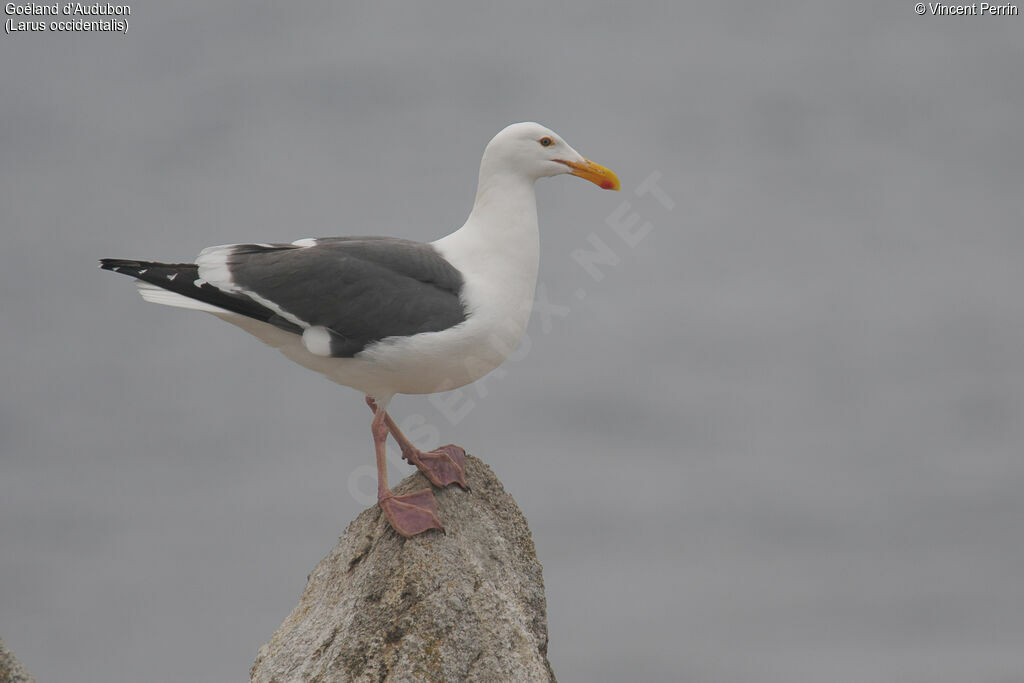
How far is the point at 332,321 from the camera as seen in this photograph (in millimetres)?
7754

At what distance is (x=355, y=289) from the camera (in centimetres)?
781

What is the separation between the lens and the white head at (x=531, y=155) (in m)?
8.39

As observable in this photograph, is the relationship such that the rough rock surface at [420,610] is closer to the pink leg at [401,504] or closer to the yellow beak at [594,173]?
the pink leg at [401,504]

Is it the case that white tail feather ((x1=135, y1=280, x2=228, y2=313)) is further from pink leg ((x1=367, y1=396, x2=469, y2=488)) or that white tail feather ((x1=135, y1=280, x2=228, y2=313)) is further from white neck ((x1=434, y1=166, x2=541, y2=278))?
white neck ((x1=434, y1=166, x2=541, y2=278))

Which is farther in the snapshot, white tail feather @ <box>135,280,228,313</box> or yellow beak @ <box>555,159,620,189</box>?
yellow beak @ <box>555,159,620,189</box>

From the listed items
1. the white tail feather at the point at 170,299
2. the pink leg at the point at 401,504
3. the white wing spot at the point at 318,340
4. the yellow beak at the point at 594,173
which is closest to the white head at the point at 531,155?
the yellow beak at the point at 594,173

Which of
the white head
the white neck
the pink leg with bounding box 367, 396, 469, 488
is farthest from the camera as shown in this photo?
the pink leg with bounding box 367, 396, 469, 488

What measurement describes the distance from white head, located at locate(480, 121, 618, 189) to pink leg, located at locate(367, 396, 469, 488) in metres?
2.03

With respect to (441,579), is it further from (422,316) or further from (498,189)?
(498,189)

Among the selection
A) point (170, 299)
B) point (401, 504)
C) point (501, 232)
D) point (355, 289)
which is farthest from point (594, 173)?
point (170, 299)

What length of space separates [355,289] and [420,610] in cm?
222

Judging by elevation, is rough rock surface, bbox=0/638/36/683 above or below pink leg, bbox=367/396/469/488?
below

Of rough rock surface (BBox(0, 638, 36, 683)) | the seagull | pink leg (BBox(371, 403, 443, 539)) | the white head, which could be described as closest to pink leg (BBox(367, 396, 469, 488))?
the seagull

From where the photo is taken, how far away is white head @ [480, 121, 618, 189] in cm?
839
